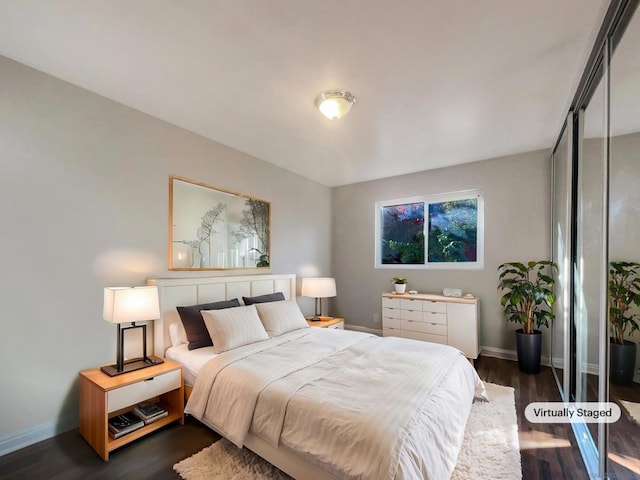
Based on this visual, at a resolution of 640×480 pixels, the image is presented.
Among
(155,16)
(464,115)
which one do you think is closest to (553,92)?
(464,115)

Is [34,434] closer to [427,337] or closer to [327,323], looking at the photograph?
[327,323]

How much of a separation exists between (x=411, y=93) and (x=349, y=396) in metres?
2.20

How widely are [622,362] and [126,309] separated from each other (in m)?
2.96

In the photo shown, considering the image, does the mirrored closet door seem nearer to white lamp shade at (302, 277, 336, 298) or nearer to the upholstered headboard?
white lamp shade at (302, 277, 336, 298)

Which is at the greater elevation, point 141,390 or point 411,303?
point 411,303

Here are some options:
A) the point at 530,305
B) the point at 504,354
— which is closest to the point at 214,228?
the point at 530,305

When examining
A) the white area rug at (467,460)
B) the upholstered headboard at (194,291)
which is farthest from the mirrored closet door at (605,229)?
the upholstered headboard at (194,291)

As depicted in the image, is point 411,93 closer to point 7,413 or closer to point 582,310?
point 582,310

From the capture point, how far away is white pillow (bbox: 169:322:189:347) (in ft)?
8.79

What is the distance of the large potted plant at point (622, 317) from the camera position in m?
1.36

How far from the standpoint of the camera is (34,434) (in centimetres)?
203

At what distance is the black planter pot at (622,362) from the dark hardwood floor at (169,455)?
5cm

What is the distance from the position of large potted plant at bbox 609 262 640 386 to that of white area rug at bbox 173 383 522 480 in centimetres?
83

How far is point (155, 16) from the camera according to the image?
63.2 inches
